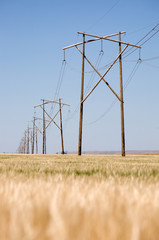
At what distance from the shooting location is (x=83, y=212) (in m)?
0.82

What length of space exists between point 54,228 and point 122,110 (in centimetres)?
1716

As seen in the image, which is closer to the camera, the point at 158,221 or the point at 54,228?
the point at 54,228

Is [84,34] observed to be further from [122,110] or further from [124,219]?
[124,219]

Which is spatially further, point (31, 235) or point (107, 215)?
point (107, 215)

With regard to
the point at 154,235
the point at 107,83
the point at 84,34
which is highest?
the point at 84,34

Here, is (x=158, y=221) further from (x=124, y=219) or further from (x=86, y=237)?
(x=86, y=237)

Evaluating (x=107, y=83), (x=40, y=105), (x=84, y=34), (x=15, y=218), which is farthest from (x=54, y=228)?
(x=40, y=105)

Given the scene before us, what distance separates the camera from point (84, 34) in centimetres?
1820

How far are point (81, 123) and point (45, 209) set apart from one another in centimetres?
1732

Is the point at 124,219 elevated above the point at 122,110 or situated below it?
below

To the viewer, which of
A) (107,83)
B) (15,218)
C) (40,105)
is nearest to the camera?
(15,218)

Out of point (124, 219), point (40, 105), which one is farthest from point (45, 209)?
point (40, 105)

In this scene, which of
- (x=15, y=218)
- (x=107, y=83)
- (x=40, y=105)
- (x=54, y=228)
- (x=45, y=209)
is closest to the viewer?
(x=54, y=228)

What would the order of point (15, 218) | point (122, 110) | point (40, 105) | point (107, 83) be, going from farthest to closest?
point (40, 105)
point (122, 110)
point (107, 83)
point (15, 218)
